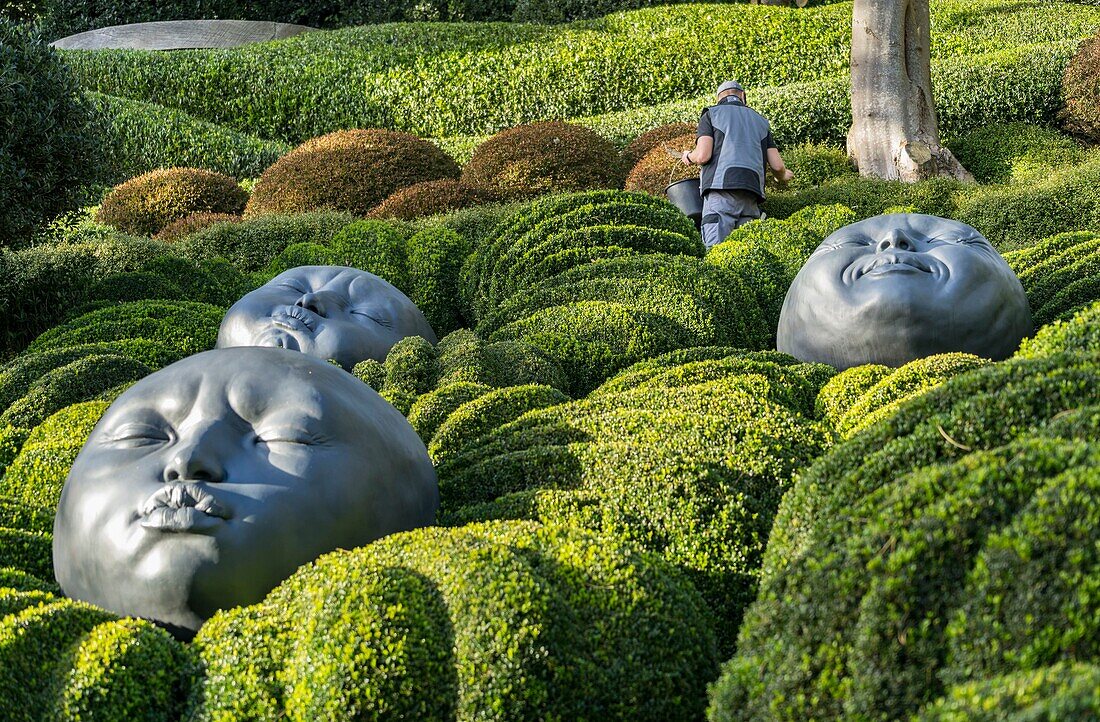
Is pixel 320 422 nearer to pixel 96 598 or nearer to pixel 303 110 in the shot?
pixel 96 598

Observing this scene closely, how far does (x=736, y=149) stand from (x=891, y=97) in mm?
2951

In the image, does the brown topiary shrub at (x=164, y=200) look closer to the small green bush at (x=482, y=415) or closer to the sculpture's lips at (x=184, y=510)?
the small green bush at (x=482, y=415)

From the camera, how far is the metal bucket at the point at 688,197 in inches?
381

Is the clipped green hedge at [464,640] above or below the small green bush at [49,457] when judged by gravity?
above

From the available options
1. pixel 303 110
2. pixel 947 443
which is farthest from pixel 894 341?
pixel 303 110

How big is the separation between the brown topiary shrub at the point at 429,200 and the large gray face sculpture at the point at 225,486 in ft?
18.7

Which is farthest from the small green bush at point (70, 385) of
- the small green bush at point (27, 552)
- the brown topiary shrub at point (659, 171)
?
the brown topiary shrub at point (659, 171)

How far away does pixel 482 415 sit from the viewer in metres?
4.73

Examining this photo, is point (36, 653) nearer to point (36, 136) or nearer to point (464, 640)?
point (464, 640)

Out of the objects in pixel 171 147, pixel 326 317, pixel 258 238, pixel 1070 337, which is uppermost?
pixel 1070 337

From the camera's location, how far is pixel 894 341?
5.14 meters

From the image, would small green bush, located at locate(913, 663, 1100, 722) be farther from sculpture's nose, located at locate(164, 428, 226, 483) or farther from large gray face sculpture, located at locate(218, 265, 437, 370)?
large gray face sculpture, located at locate(218, 265, 437, 370)

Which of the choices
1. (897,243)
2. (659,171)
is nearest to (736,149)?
(659,171)

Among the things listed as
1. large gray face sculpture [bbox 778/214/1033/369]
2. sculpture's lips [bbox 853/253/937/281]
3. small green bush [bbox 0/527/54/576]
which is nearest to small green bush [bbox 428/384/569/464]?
large gray face sculpture [bbox 778/214/1033/369]
